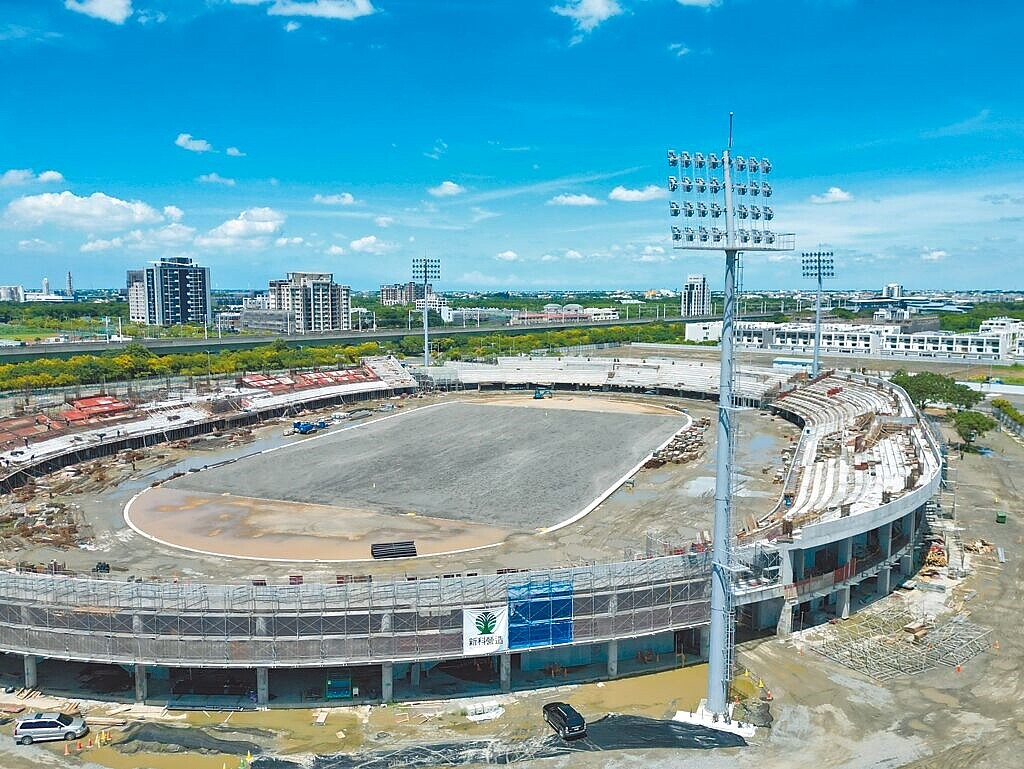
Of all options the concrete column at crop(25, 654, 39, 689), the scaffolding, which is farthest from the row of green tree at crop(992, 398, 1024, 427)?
the concrete column at crop(25, 654, 39, 689)

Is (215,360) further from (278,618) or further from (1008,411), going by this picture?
(1008,411)

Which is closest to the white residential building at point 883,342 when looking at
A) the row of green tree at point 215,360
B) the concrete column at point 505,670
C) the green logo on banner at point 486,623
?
the row of green tree at point 215,360

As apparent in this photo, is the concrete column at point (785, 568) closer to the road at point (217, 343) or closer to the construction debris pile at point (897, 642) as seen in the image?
the construction debris pile at point (897, 642)

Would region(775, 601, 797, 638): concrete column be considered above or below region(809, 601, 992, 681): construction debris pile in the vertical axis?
above

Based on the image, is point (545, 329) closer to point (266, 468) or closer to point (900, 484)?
point (266, 468)

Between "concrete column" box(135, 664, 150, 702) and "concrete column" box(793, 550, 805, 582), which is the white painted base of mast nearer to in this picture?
"concrete column" box(793, 550, 805, 582)

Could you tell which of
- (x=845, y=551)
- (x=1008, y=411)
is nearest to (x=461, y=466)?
(x=845, y=551)
